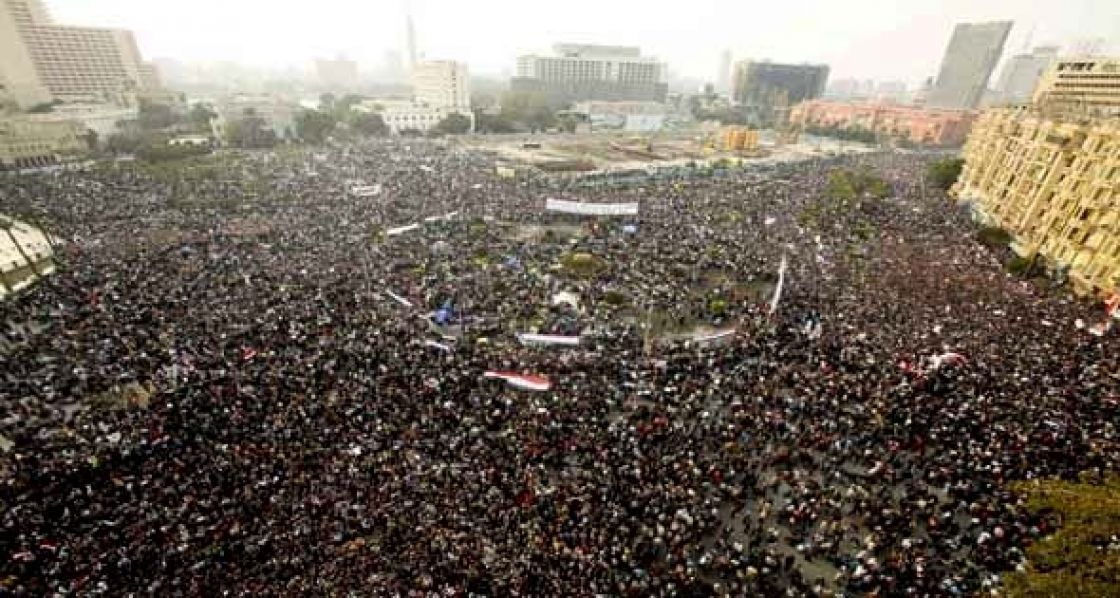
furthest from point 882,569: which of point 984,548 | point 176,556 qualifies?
point 176,556

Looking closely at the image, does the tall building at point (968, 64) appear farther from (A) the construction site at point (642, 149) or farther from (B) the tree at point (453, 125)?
(B) the tree at point (453, 125)

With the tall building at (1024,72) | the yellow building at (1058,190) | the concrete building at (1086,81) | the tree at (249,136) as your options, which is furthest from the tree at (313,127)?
the tall building at (1024,72)

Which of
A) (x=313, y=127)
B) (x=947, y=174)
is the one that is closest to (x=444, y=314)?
(x=947, y=174)

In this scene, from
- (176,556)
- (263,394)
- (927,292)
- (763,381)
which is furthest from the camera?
(927,292)

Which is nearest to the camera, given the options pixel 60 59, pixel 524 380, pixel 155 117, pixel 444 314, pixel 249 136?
pixel 524 380

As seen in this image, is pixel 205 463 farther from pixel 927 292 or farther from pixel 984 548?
pixel 927 292

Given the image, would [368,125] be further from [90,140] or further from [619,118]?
[619,118]
